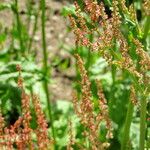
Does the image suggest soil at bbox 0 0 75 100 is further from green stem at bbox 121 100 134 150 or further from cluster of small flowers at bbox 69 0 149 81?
cluster of small flowers at bbox 69 0 149 81

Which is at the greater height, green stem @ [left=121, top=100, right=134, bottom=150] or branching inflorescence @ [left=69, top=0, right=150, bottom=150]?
branching inflorescence @ [left=69, top=0, right=150, bottom=150]

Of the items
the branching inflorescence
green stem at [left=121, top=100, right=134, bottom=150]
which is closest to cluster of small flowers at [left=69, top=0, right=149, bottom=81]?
the branching inflorescence


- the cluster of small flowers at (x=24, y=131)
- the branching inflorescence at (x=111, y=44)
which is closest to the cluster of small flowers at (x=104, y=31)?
the branching inflorescence at (x=111, y=44)

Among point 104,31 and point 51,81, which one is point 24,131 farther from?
point 51,81

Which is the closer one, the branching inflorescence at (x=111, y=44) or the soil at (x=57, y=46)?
the branching inflorescence at (x=111, y=44)

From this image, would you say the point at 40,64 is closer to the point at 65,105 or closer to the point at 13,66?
the point at 65,105

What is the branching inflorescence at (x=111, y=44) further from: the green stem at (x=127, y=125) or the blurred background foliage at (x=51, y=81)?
the blurred background foliage at (x=51, y=81)

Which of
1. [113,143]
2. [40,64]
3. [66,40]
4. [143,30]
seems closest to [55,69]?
[40,64]

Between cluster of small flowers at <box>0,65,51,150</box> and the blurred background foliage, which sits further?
the blurred background foliage
